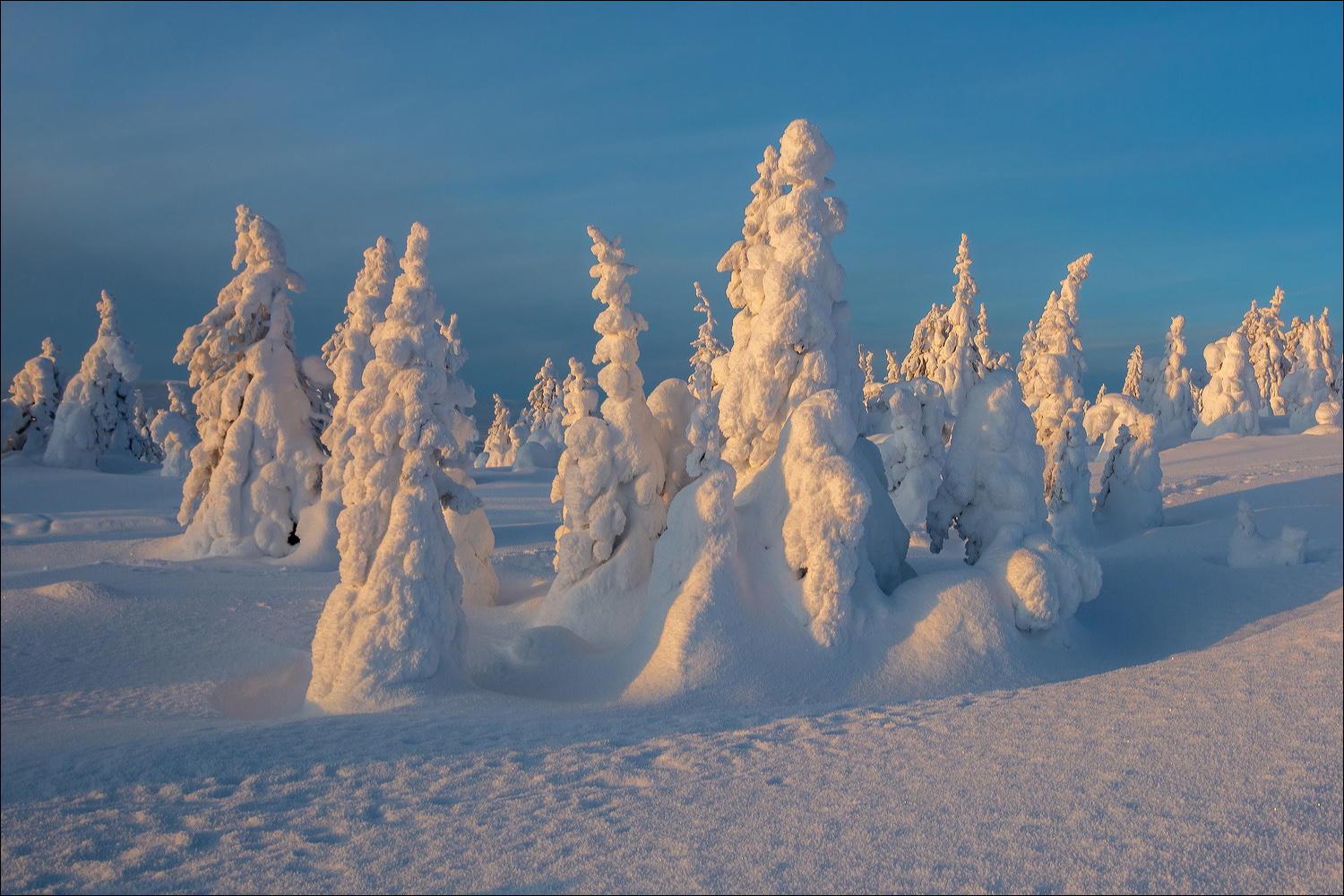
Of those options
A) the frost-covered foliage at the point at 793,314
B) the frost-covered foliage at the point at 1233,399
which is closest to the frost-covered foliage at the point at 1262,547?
the frost-covered foliage at the point at 793,314

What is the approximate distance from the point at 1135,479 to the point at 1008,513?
31.0 feet

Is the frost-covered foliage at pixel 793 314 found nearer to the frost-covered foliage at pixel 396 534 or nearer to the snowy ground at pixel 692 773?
the snowy ground at pixel 692 773

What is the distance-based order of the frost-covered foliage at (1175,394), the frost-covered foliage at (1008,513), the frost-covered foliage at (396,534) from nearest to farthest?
1. the frost-covered foliage at (396,534)
2. the frost-covered foliage at (1008,513)
3. the frost-covered foliage at (1175,394)

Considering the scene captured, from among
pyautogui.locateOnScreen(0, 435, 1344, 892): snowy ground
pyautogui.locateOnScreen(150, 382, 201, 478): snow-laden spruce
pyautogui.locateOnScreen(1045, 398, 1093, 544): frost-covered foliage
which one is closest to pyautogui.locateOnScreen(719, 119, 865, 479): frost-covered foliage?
pyautogui.locateOnScreen(0, 435, 1344, 892): snowy ground

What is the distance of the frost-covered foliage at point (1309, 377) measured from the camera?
4441 centimetres

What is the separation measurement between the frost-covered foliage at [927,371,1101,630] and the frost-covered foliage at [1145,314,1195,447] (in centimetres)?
3719

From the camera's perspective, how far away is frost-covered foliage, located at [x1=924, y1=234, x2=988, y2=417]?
27000mm

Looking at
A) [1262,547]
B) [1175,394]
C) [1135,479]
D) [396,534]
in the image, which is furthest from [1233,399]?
[396,534]

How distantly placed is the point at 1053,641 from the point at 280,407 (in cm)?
1549

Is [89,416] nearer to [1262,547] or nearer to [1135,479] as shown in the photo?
[1135,479]

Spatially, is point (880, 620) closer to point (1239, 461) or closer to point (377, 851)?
point (377, 851)

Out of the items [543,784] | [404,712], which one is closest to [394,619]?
[404,712]

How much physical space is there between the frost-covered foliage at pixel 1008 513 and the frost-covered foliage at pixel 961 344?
14850mm

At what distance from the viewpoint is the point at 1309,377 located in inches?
1768
